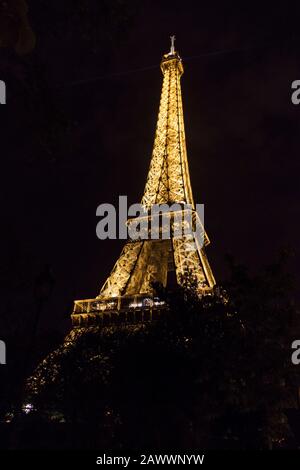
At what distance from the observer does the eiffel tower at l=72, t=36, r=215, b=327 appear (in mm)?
34344

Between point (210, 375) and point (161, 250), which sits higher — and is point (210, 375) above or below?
below

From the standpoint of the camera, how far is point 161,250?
39.9 m

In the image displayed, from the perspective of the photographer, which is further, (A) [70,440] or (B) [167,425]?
(A) [70,440]

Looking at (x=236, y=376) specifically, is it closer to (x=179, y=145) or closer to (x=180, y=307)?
(x=180, y=307)

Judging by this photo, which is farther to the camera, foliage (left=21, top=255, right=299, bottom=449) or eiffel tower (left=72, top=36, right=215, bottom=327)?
eiffel tower (left=72, top=36, right=215, bottom=327)

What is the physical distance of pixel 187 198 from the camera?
41.2m

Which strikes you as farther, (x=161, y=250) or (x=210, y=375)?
(x=161, y=250)

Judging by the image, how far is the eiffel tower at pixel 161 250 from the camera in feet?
113

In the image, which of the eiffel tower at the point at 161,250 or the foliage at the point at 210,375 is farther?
the eiffel tower at the point at 161,250

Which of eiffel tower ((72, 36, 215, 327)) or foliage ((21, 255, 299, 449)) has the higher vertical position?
eiffel tower ((72, 36, 215, 327))

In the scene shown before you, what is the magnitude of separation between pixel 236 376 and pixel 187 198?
2714 cm
